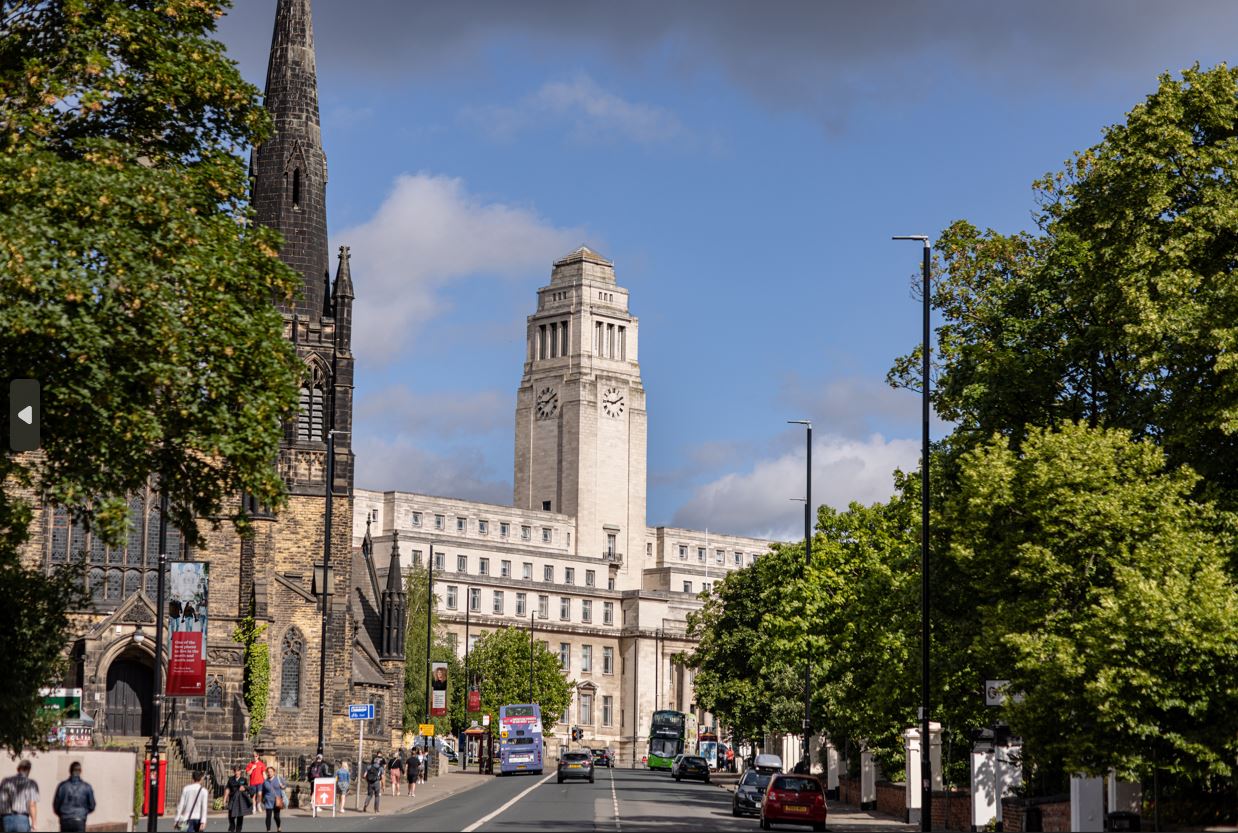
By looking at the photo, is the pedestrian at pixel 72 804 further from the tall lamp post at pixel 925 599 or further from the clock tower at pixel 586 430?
the clock tower at pixel 586 430

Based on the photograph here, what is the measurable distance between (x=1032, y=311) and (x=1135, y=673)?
17.6 meters

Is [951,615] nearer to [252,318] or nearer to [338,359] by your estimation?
[252,318]

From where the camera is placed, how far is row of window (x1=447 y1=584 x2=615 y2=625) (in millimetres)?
154500

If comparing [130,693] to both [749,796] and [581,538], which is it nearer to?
[749,796]

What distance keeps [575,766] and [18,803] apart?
55.6 metres

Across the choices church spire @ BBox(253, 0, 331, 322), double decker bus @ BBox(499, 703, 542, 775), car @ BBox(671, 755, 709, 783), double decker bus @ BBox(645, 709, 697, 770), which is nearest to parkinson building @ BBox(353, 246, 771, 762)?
double decker bus @ BBox(645, 709, 697, 770)

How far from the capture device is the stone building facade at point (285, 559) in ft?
207

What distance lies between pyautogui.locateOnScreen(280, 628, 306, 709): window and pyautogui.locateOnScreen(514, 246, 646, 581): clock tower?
319 ft

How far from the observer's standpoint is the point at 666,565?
7190 inches

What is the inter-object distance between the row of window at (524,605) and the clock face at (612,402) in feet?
64.2

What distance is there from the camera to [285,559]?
74688 mm

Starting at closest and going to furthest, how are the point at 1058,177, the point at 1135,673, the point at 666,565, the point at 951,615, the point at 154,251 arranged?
the point at 154,251
the point at 1135,673
the point at 951,615
the point at 1058,177
the point at 666,565

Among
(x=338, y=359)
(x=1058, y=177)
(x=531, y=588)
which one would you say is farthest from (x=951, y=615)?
(x=531, y=588)

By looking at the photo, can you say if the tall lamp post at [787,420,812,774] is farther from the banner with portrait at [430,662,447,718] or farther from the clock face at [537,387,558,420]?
the clock face at [537,387,558,420]
